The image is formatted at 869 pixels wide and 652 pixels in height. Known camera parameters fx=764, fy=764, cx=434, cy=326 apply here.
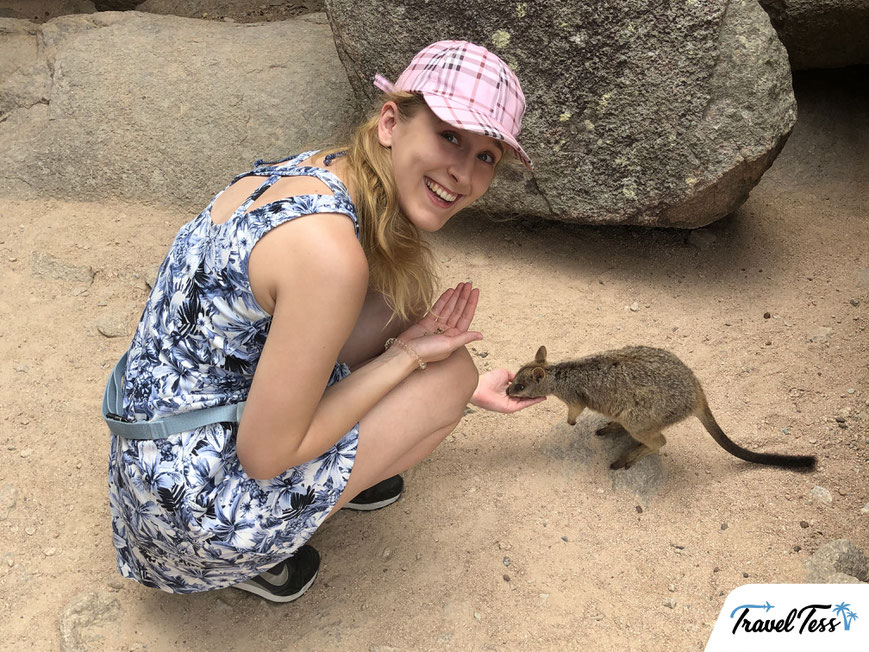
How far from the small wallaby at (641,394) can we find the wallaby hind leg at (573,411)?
0.8 inches

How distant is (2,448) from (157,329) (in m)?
1.57

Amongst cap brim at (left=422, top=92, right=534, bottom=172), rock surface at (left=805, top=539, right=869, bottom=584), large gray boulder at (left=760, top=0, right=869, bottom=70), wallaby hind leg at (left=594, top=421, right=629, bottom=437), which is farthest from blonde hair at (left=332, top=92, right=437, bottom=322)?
large gray boulder at (left=760, top=0, right=869, bottom=70)

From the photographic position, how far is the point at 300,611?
2773mm

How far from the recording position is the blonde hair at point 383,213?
2.22 meters

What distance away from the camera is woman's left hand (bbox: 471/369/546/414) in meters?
3.18

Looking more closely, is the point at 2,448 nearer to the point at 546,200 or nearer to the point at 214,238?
the point at 214,238

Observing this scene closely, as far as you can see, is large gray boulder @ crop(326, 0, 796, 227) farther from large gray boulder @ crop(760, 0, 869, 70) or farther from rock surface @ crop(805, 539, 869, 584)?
rock surface @ crop(805, 539, 869, 584)

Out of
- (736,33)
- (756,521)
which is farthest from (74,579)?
(736,33)

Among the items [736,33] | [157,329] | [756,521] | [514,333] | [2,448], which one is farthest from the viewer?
[514,333]

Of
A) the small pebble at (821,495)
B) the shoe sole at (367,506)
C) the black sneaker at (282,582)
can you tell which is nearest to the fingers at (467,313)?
the shoe sole at (367,506)

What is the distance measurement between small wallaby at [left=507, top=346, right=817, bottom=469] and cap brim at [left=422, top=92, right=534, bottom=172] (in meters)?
1.38

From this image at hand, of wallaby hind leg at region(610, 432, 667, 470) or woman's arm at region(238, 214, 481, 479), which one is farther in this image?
wallaby hind leg at region(610, 432, 667, 470)

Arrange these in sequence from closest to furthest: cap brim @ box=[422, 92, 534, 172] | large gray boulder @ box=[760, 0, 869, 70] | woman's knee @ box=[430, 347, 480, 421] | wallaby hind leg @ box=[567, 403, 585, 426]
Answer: cap brim @ box=[422, 92, 534, 172] < woman's knee @ box=[430, 347, 480, 421] < wallaby hind leg @ box=[567, 403, 585, 426] < large gray boulder @ box=[760, 0, 869, 70]

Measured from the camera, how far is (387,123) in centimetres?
228
